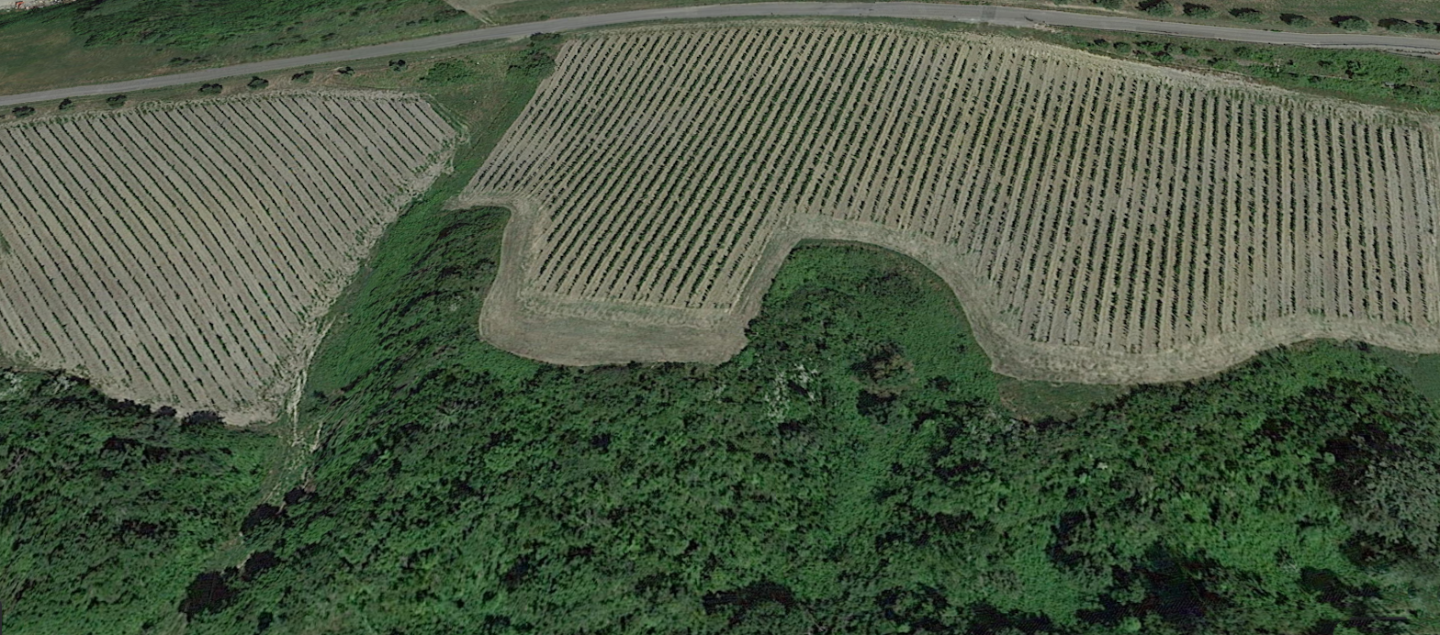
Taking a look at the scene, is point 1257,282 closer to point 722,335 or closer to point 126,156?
point 722,335

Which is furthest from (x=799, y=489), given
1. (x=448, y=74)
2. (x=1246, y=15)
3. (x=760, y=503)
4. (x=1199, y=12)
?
(x=1246, y=15)

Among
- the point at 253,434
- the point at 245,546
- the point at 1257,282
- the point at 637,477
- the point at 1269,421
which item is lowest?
the point at 245,546

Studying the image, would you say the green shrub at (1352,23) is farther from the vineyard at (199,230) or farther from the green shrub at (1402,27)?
the vineyard at (199,230)

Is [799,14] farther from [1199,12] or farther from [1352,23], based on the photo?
[1352,23]

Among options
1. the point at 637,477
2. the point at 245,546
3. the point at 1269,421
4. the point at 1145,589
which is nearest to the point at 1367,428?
the point at 1269,421

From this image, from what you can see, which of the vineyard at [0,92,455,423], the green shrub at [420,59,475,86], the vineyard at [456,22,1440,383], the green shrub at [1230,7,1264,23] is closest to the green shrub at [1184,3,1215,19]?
the green shrub at [1230,7,1264,23]

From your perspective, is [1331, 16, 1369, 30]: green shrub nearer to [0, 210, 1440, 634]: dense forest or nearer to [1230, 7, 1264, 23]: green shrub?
[1230, 7, 1264, 23]: green shrub
